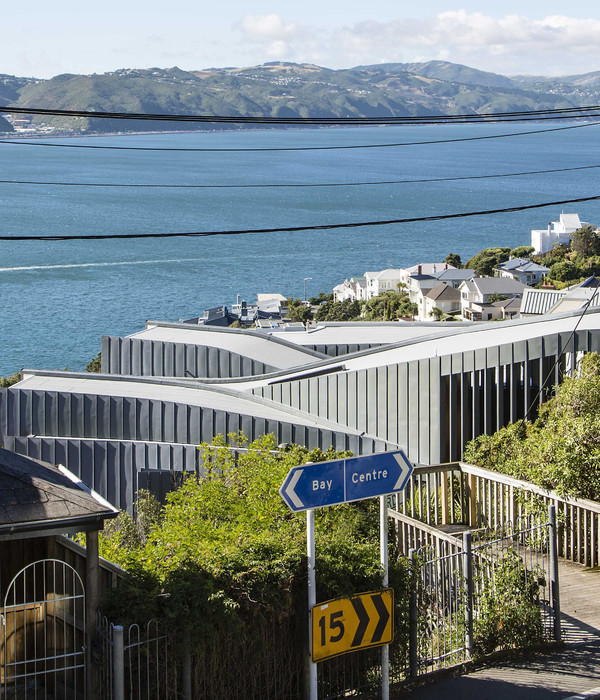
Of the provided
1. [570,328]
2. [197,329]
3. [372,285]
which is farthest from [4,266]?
[570,328]

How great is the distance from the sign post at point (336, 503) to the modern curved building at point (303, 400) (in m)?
10.6

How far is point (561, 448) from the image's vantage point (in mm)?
11008

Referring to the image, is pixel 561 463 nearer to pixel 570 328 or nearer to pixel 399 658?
pixel 399 658

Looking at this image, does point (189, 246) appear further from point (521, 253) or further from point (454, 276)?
point (521, 253)

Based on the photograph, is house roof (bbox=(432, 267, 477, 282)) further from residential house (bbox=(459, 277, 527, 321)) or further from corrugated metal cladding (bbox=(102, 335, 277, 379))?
corrugated metal cladding (bbox=(102, 335, 277, 379))

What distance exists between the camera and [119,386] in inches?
992

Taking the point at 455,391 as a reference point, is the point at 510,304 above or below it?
below

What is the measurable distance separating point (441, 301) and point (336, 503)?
289 feet

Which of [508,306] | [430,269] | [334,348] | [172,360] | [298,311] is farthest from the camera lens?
[430,269]

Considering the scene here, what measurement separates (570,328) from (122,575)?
14.0 m

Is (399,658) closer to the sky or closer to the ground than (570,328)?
closer to the ground

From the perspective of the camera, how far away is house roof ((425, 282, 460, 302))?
92.8 metres

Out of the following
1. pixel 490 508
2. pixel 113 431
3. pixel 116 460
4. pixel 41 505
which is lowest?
pixel 116 460

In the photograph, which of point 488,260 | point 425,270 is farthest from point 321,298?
point 488,260
